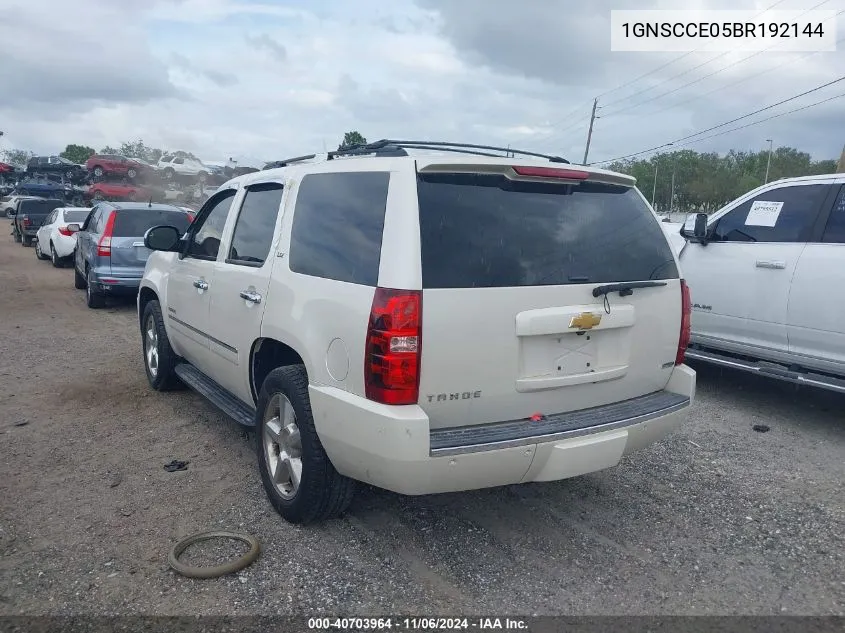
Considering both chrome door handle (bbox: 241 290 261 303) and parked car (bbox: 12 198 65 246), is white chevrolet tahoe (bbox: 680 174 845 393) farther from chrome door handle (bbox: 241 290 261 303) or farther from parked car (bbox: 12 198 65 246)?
parked car (bbox: 12 198 65 246)

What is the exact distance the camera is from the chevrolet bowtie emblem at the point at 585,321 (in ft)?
10.8

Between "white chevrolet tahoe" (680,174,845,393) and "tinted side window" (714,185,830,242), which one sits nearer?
"white chevrolet tahoe" (680,174,845,393)

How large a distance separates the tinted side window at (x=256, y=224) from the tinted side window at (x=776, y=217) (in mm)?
4367

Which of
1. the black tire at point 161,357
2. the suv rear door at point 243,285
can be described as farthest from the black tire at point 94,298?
the suv rear door at point 243,285

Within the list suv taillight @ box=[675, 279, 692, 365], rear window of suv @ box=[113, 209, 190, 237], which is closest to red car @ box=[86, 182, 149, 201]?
rear window of suv @ box=[113, 209, 190, 237]

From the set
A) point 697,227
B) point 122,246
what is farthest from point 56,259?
point 697,227

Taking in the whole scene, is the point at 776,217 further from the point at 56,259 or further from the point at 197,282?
the point at 56,259

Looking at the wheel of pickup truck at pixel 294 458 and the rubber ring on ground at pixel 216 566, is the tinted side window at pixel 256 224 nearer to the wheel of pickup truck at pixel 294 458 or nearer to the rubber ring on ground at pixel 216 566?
the wheel of pickup truck at pixel 294 458

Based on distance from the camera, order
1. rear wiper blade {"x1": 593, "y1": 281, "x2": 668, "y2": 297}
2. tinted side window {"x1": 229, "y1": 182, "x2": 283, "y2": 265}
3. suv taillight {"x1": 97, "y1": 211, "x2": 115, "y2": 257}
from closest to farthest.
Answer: rear wiper blade {"x1": 593, "y1": 281, "x2": 668, "y2": 297}, tinted side window {"x1": 229, "y1": 182, "x2": 283, "y2": 265}, suv taillight {"x1": 97, "y1": 211, "x2": 115, "y2": 257}

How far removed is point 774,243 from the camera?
596 centimetres

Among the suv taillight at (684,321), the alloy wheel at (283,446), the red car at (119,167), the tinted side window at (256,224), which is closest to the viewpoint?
the alloy wheel at (283,446)

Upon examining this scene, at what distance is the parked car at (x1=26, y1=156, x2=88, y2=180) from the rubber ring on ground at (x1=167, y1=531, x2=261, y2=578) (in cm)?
3647

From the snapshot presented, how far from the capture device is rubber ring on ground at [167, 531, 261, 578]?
3221mm

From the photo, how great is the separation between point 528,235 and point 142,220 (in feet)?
28.8
